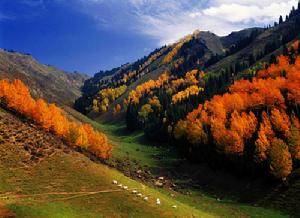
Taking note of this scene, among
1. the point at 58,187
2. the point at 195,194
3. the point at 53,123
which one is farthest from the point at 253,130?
the point at 58,187

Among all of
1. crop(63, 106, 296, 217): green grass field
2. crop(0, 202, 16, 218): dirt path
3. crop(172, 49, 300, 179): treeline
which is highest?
crop(172, 49, 300, 179): treeline

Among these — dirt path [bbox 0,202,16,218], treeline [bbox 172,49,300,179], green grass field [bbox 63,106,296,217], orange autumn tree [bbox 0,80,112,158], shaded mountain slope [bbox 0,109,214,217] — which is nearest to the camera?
dirt path [bbox 0,202,16,218]

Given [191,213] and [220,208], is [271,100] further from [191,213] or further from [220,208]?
[191,213]

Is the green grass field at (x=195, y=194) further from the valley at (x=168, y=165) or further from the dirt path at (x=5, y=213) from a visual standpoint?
the dirt path at (x=5, y=213)

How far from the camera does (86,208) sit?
6153 centimetres

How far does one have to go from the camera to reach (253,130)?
122750mm

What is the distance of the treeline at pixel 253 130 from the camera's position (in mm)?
105613

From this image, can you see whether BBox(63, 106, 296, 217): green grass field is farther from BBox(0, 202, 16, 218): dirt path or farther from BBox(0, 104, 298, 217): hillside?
BBox(0, 202, 16, 218): dirt path

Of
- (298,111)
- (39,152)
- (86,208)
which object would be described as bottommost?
(86,208)

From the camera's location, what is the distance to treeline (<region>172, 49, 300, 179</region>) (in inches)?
4158

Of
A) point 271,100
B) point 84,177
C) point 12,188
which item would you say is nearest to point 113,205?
point 84,177

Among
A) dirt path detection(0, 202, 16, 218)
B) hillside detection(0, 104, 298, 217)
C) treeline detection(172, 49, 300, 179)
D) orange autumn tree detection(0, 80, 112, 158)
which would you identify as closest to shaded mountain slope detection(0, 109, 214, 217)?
hillside detection(0, 104, 298, 217)

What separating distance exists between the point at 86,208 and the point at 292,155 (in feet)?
218

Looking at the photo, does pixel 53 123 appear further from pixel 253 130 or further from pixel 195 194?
pixel 253 130
